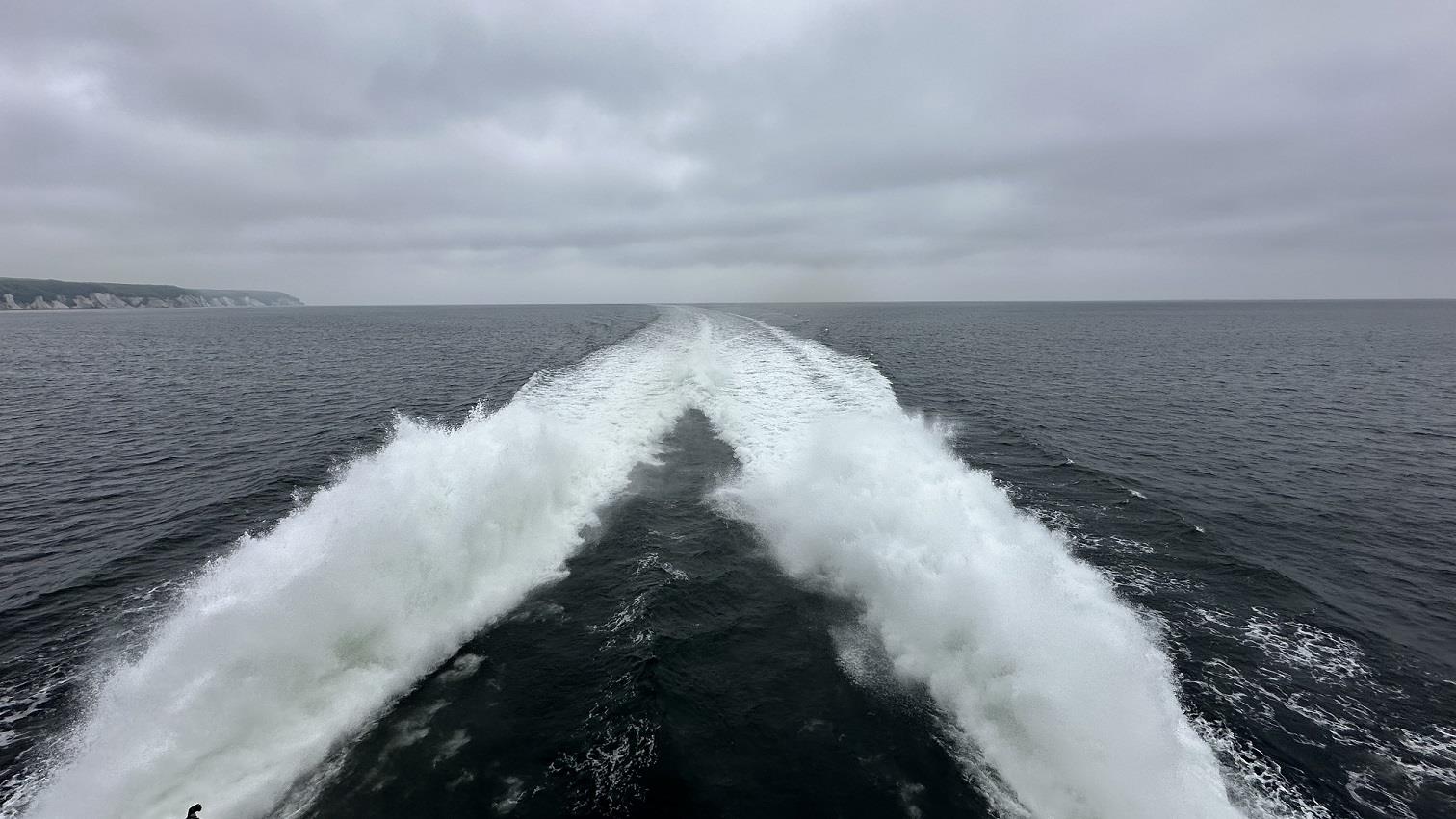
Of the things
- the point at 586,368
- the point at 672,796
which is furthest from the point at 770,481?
the point at 586,368

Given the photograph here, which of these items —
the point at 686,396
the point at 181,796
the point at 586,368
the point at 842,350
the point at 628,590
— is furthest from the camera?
the point at 842,350

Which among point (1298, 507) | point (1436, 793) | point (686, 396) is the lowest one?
point (1436, 793)

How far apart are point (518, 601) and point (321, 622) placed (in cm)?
432

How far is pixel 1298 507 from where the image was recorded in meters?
21.8

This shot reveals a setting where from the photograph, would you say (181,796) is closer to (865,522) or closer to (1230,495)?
(865,522)

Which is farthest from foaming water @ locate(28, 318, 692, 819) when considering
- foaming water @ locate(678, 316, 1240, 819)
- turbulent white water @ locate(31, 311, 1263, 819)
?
foaming water @ locate(678, 316, 1240, 819)

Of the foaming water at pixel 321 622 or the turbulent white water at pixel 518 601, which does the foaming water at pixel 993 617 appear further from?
the foaming water at pixel 321 622

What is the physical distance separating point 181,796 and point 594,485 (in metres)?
14.1

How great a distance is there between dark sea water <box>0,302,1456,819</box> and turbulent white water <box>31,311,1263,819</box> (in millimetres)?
79

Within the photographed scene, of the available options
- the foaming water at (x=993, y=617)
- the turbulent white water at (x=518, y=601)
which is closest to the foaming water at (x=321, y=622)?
the turbulent white water at (x=518, y=601)

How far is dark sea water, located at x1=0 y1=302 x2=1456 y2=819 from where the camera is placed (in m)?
10.2

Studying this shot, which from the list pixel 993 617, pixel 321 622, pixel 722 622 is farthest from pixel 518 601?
pixel 993 617

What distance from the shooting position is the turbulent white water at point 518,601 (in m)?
10.1

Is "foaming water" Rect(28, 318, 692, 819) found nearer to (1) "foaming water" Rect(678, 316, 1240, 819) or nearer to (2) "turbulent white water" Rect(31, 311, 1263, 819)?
(2) "turbulent white water" Rect(31, 311, 1263, 819)
